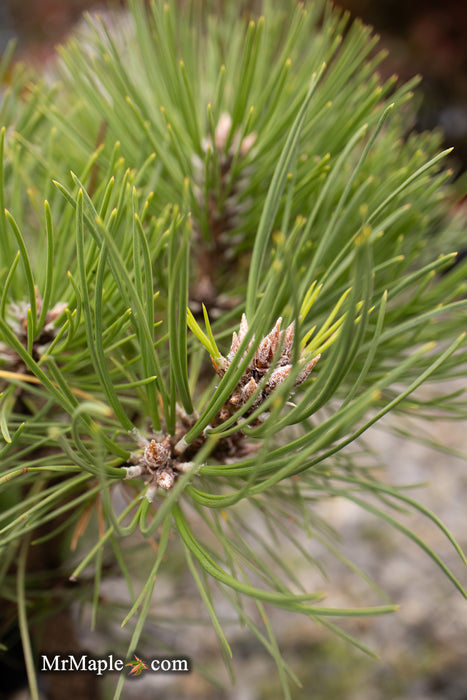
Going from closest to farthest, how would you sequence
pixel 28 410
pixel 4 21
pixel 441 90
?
pixel 28 410 < pixel 441 90 < pixel 4 21

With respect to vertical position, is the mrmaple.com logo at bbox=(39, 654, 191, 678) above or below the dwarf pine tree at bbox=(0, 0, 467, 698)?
below

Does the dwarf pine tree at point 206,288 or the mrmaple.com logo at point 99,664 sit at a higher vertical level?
the dwarf pine tree at point 206,288

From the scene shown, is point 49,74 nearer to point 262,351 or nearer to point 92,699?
point 262,351

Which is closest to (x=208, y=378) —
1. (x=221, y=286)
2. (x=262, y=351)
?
(x=221, y=286)

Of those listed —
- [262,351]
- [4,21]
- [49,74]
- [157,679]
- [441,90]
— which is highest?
[4,21]

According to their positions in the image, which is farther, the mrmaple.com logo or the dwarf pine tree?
the mrmaple.com logo

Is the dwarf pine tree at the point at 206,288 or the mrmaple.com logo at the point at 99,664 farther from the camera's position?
the mrmaple.com logo at the point at 99,664

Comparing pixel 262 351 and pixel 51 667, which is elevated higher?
pixel 262 351

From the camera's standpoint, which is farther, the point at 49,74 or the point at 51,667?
the point at 49,74
